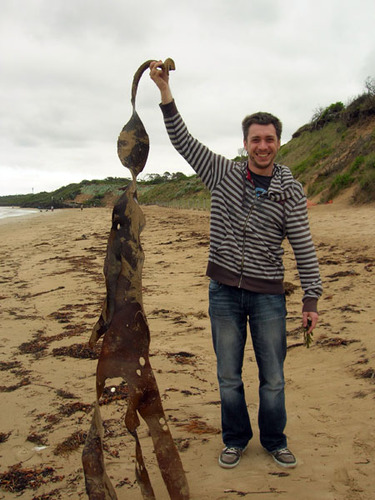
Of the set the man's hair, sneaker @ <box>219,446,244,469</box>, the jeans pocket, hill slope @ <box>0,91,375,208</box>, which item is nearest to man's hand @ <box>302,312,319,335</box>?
the jeans pocket

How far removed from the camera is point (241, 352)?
8.73 feet

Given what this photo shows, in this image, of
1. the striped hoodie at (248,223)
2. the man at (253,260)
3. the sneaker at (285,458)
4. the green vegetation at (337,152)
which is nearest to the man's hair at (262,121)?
the man at (253,260)

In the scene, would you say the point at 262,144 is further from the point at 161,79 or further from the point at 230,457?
the point at 230,457

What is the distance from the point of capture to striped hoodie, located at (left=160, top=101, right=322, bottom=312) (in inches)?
99.0

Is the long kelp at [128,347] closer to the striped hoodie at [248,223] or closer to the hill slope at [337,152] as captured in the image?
the striped hoodie at [248,223]

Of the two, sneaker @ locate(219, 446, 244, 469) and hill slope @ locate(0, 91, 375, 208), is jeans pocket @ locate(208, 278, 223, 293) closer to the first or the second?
sneaker @ locate(219, 446, 244, 469)

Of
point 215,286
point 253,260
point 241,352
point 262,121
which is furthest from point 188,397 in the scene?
point 262,121

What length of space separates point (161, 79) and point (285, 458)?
2.27 m

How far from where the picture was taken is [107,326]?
79.4 inches

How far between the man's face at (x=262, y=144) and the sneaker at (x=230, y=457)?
5.62 ft

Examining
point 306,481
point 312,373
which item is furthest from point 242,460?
point 312,373

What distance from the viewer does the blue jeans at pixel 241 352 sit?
2.58 metres

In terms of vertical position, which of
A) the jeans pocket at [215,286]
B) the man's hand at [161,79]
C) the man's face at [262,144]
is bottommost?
the jeans pocket at [215,286]

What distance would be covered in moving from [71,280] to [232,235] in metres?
5.74
